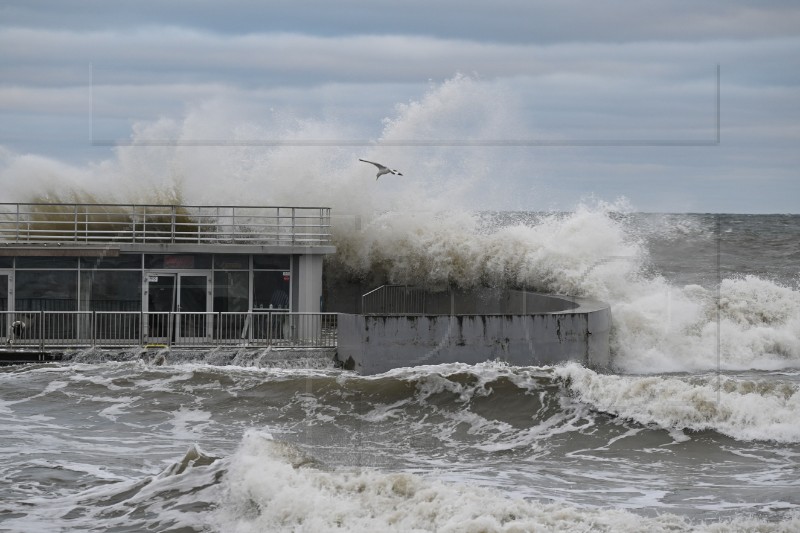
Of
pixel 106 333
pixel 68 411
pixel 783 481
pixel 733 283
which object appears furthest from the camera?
pixel 733 283

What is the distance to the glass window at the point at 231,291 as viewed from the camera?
A: 25.7 m

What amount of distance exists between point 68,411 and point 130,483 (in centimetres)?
579

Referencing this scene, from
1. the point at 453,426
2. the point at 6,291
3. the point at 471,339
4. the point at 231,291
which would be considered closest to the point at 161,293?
the point at 231,291

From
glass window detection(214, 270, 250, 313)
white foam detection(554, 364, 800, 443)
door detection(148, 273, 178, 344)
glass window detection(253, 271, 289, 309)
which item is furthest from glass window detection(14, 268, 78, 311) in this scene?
white foam detection(554, 364, 800, 443)

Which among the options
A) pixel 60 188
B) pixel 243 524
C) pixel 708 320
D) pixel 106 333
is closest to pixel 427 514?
pixel 243 524

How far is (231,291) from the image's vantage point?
25688 millimetres

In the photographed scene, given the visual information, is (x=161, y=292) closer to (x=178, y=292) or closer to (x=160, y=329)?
(x=178, y=292)

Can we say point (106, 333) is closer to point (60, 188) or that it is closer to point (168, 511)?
point (60, 188)

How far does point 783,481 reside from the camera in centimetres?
1352

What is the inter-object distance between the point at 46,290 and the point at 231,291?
4.19 m

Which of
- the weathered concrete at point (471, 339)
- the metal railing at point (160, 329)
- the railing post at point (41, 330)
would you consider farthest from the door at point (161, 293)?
the weathered concrete at point (471, 339)

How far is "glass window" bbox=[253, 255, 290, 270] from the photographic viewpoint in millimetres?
25734

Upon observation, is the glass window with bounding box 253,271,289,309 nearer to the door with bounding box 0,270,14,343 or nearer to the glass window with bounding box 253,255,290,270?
the glass window with bounding box 253,255,290,270

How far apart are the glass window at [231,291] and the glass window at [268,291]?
0.21m
